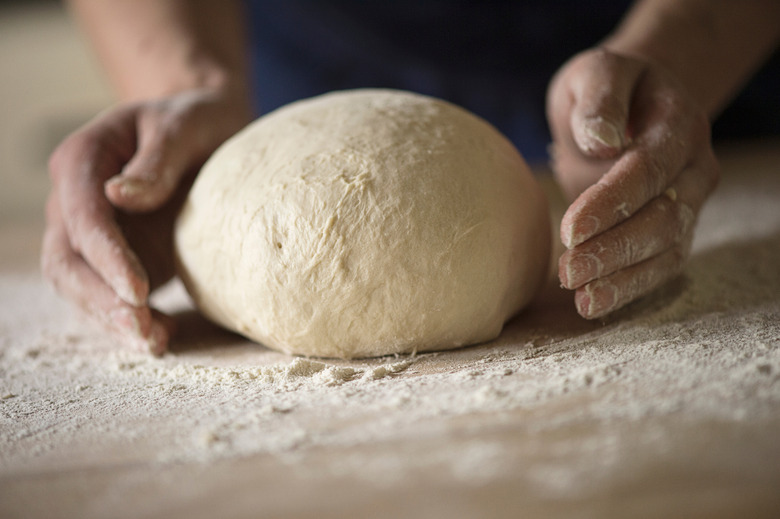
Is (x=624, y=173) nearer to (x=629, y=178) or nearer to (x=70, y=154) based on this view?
(x=629, y=178)

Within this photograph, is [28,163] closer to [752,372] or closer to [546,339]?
[546,339]

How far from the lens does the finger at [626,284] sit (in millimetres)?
1043

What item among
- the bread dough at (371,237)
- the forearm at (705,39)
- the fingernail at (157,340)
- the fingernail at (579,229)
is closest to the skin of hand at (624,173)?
the fingernail at (579,229)

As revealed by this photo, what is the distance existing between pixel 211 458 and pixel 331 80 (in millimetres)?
1933

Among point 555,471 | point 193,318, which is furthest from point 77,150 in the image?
point 555,471

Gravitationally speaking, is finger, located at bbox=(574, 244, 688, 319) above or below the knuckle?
below

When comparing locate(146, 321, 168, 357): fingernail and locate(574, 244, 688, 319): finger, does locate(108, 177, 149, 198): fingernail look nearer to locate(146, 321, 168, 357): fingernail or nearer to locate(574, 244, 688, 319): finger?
locate(146, 321, 168, 357): fingernail

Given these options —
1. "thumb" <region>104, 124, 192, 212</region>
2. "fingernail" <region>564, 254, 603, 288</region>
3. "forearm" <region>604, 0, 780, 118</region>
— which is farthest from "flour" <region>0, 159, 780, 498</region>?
"forearm" <region>604, 0, 780, 118</region>

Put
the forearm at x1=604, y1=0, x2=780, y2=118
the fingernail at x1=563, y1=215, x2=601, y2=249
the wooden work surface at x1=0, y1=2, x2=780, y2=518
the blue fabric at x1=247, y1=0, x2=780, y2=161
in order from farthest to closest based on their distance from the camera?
the blue fabric at x1=247, y1=0, x2=780, y2=161 → the forearm at x1=604, y1=0, x2=780, y2=118 → the fingernail at x1=563, y1=215, x2=601, y2=249 → the wooden work surface at x1=0, y1=2, x2=780, y2=518

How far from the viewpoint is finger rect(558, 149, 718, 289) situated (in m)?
1.02

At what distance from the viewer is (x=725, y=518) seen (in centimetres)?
57

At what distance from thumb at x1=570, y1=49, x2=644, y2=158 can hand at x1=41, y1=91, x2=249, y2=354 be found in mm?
845

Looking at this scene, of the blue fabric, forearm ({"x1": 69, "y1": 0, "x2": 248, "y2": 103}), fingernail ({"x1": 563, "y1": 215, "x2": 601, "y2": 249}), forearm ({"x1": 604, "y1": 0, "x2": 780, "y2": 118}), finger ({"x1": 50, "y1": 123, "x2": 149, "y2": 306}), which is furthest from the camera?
the blue fabric

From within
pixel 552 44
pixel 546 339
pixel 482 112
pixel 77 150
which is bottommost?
pixel 546 339
